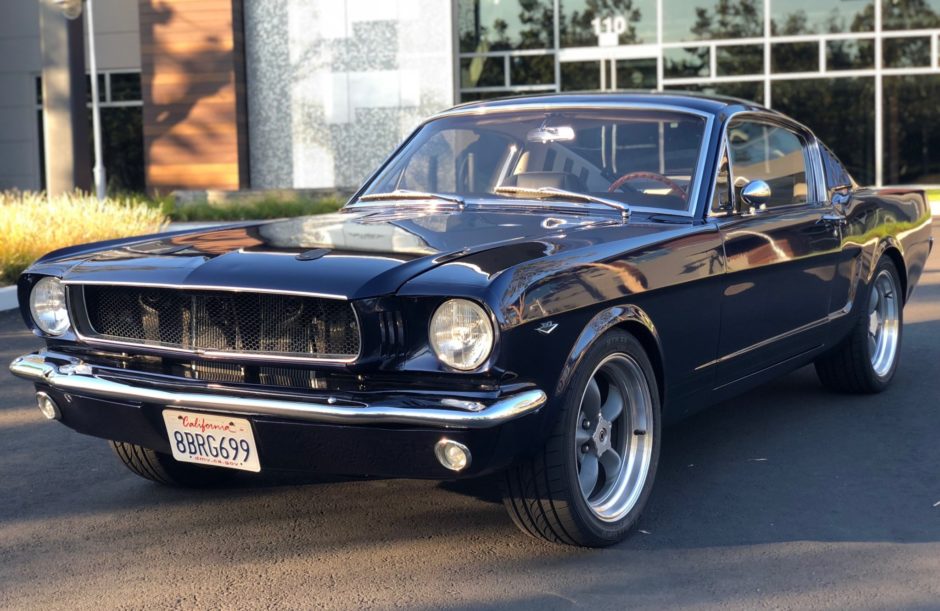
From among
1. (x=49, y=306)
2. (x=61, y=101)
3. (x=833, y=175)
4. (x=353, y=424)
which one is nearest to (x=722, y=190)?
(x=833, y=175)

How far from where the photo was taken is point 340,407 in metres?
3.57

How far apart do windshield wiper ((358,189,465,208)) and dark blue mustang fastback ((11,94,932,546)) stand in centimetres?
1

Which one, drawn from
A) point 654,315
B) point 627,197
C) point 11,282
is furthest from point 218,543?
point 11,282

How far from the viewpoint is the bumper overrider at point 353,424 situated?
351 cm

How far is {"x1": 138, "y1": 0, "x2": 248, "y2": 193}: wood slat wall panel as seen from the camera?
23156 mm

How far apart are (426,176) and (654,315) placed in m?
1.55

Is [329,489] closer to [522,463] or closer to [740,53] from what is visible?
[522,463]

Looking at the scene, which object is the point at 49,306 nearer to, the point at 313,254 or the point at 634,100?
the point at 313,254

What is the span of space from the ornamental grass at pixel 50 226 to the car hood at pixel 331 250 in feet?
23.8

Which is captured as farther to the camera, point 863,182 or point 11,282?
point 863,182

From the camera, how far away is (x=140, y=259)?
421 centimetres

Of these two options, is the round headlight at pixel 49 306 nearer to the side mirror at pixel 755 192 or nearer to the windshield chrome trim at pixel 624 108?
the windshield chrome trim at pixel 624 108

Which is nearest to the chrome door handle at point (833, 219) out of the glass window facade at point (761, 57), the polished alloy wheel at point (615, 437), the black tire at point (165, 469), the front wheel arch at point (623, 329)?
the front wheel arch at point (623, 329)

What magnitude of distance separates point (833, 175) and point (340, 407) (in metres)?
3.63
